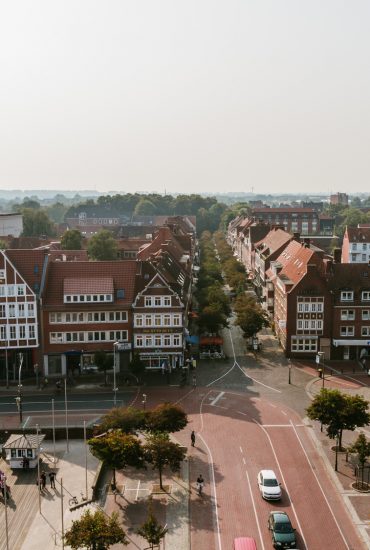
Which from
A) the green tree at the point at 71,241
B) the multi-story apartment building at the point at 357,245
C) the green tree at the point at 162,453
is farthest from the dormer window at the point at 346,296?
the green tree at the point at 71,241

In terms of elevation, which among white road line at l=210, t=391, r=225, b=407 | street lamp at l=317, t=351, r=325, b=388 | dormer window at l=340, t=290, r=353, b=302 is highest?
dormer window at l=340, t=290, r=353, b=302

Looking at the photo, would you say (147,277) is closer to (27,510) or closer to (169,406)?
(169,406)

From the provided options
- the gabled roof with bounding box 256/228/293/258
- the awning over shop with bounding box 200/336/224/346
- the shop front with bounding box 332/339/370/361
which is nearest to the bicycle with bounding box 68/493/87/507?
the awning over shop with bounding box 200/336/224/346

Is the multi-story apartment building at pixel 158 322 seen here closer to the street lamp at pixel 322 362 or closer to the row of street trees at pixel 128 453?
the street lamp at pixel 322 362

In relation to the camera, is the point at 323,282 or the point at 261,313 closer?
the point at 323,282

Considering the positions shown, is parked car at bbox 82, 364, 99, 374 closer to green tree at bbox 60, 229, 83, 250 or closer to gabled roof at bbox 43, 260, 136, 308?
gabled roof at bbox 43, 260, 136, 308

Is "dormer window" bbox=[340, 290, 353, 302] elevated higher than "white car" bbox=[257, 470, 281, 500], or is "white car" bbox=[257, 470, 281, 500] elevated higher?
"dormer window" bbox=[340, 290, 353, 302]

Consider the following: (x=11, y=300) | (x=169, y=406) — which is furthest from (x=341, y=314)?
(x=11, y=300)

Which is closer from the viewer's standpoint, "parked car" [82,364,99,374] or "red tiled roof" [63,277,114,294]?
"red tiled roof" [63,277,114,294]
